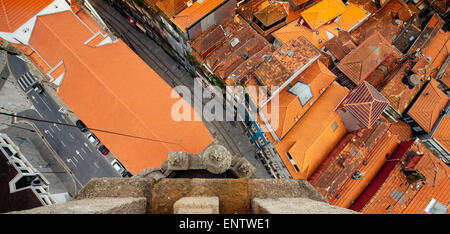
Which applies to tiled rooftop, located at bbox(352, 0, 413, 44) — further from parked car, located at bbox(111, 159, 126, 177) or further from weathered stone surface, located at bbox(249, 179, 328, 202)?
parked car, located at bbox(111, 159, 126, 177)

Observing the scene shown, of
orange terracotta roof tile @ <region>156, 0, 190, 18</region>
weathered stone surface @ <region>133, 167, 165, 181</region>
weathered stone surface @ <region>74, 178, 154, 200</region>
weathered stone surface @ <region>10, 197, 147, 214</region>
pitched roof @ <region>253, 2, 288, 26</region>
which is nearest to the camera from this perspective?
weathered stone surface @ <region>10, 197, 147, 214</region>

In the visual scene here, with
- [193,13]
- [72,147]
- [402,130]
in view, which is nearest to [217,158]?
[193,13]

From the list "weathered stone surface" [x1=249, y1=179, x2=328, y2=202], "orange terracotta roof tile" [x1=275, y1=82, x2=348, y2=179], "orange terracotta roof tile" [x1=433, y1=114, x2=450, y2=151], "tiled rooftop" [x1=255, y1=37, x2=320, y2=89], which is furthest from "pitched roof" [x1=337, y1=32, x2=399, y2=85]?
"weathered stone surface" [x1=249, y1=179, x2=328, y2=202]

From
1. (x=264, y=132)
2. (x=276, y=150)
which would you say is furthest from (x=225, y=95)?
(x=276, y=150)

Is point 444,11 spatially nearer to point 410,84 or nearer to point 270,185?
point 410,84

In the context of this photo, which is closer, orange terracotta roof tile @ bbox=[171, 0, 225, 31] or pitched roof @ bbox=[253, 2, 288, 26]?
orange terracotta roof tile @ bbox=[171, 0, 225, 31]

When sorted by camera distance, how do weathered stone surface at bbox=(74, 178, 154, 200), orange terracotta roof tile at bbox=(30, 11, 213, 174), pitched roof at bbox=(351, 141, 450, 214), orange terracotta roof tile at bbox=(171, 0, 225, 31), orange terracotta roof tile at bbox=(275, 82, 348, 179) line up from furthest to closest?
orange terracotta roof tile at bbox=(171, 0, 225, 31) < orange terracotta roof tile at bbox=(275, 82, 348, 179) < pitched roof at bbox=(351, 141, 450, 214) < orange terracotta roof tile at bbox=(30, 11, 213, 174) < weathered stone surface at bbox=(74, 178, 154, 200)

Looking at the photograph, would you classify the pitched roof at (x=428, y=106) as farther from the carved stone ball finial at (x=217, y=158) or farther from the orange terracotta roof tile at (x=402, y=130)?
the carved stone ball finial at (x=217, y=158)
